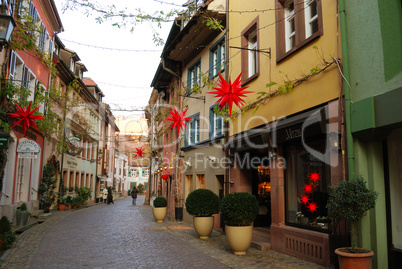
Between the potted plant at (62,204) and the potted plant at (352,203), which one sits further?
the potted plant at (62,204)

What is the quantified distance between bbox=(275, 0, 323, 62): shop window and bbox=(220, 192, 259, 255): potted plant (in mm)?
3992

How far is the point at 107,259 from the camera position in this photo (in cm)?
811

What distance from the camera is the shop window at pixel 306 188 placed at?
8.08 meters

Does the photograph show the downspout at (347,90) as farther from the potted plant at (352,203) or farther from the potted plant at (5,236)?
the potted plant at (5,236)

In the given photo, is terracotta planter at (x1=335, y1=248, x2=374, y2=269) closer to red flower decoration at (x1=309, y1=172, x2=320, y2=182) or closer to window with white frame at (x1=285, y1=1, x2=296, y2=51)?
red flower decoration at (x1=309, y1=172, x2=320, y2=182)

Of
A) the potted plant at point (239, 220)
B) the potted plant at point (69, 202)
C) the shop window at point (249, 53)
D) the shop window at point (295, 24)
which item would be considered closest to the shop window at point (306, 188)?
the potted plant at point (239, 220)

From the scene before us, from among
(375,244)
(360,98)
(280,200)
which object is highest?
(360,98)

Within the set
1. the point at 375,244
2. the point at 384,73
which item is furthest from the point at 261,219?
the point at 384,73

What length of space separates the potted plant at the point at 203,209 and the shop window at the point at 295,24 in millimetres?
4801

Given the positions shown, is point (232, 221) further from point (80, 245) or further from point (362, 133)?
point (80, 245)

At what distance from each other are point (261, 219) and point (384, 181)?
661 centimetres

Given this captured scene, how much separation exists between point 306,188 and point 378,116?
3196 mm

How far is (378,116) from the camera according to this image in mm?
6078

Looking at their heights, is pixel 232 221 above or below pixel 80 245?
above
